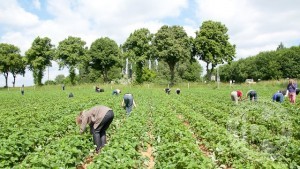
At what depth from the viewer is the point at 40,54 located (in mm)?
71875

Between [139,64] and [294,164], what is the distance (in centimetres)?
5493

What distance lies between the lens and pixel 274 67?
260 feet

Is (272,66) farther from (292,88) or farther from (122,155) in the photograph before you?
(122,155)

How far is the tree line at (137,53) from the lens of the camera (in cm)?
5384

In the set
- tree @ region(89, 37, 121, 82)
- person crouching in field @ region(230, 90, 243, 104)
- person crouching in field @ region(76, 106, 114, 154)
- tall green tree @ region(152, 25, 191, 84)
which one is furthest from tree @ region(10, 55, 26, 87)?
person crouching in field @ region(76, 106, 114, 154)

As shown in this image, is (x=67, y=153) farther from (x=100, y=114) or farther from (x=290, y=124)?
(x=290, y=124)

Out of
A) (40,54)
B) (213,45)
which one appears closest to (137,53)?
(213,45)

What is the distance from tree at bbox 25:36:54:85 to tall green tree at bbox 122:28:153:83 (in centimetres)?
2050

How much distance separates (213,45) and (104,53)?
23.9 metres

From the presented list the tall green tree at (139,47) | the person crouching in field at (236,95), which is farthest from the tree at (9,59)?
the person crouching in field at (236,95)

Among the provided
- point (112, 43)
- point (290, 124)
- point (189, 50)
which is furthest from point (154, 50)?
point (290, 124)

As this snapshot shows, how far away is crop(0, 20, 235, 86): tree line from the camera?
5384cm

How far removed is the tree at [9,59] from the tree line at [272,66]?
53.4 meters

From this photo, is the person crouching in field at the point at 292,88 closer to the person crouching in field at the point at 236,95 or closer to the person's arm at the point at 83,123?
the person crouching in field at the point at 236,95
